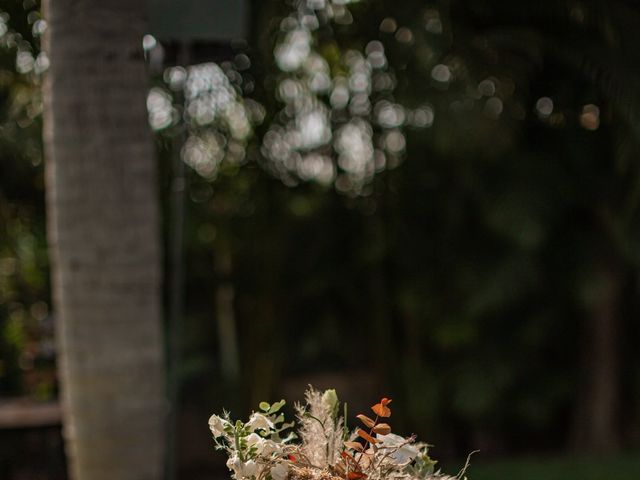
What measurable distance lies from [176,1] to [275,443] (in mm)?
2509

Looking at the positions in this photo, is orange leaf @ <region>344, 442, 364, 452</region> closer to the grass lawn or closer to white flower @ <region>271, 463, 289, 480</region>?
white flower @ <region>271, 463, 289, 480</region>

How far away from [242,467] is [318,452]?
15cm

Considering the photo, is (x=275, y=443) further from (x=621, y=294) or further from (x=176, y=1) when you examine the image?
(x=621, y=294)

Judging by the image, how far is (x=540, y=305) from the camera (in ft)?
22.3

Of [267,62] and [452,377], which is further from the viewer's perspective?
[452,377]

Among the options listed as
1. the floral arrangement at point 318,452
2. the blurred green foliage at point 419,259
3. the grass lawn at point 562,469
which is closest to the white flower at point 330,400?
the floral arrangement at point 318,452

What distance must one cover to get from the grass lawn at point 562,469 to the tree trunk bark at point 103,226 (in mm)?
3021

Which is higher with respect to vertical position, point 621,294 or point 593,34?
point 593,34

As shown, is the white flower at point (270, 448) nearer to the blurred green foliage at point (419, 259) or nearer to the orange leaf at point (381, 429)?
the orange leaf at point (381, 429)

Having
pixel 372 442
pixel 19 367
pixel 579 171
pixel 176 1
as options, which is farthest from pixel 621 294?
pixel 372 442

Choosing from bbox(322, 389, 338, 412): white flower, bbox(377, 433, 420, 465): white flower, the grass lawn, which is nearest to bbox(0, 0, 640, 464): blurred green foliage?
the grass lawn

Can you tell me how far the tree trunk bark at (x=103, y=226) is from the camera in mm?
3104

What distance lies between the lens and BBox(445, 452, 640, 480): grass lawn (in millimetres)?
5605

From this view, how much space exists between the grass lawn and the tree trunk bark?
3021 mm
